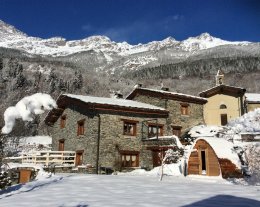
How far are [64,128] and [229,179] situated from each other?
1694 cm

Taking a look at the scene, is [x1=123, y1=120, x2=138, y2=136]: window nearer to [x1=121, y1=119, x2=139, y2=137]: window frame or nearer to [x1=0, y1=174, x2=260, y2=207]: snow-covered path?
[x1=121, y1=119, x2=139, y2=137]: window frame

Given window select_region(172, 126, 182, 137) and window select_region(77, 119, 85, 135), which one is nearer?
window select_region(77, 119, 85, 135)

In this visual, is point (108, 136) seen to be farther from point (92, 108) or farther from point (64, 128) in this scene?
point (64, 128)

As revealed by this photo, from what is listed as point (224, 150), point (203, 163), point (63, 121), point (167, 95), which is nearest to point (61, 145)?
point (63, 121)

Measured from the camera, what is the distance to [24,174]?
2444 centimetres

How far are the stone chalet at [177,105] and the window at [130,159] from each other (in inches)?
187

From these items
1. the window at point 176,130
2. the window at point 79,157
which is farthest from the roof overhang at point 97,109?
the window at point 79,157

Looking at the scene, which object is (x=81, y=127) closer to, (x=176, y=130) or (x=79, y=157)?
(x=79, y=157)

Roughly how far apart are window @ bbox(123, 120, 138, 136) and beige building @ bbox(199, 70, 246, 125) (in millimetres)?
11897

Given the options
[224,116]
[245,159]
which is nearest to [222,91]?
[224,116]

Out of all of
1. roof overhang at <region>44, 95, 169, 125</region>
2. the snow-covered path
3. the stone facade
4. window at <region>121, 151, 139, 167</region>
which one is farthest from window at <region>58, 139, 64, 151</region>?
the snow-covered path

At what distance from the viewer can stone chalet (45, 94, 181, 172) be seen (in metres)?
27.9

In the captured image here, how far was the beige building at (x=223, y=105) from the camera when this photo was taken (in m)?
39.5

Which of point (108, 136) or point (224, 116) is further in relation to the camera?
point (224, 116)
